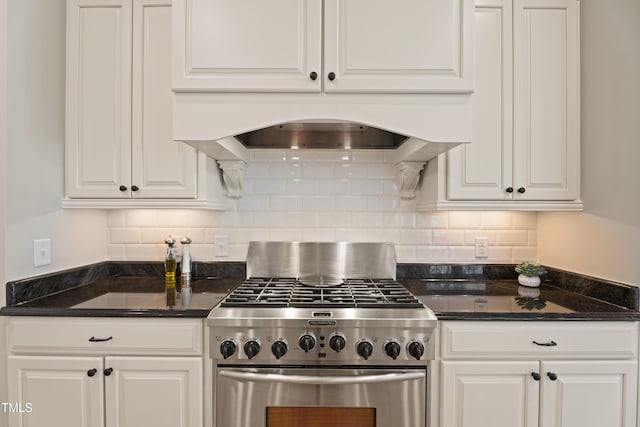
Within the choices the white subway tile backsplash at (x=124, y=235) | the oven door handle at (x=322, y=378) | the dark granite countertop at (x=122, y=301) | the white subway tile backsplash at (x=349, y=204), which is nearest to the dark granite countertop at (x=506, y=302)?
the oven door handle at (x=322, y=378)

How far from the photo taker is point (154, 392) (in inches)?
61.5

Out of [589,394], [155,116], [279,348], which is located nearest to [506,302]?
[589,394]

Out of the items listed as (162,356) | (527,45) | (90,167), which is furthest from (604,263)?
(90,167)

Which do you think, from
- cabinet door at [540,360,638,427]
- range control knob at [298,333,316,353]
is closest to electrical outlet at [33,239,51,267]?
range control knob at [298,333,316,353]

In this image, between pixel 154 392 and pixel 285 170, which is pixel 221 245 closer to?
pixel 285 170

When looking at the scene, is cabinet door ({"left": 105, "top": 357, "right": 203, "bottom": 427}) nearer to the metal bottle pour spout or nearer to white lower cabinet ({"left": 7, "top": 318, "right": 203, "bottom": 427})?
white lower cabinet ({"left": 7, "top": 318, "right": 203, "bottom": 427})

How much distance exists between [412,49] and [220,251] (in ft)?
4.99

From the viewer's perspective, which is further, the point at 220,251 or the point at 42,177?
the point at 220,251

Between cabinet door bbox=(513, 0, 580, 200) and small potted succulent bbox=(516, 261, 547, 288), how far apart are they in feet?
1.35

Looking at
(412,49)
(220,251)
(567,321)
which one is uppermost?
(412,49)

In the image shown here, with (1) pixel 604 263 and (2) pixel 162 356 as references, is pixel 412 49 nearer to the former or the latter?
(1) pixel 604 263

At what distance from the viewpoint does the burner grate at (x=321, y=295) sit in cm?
163

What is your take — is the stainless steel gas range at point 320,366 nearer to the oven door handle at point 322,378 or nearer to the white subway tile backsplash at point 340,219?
the oven door handle at point 322,378

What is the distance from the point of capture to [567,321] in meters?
1.57
